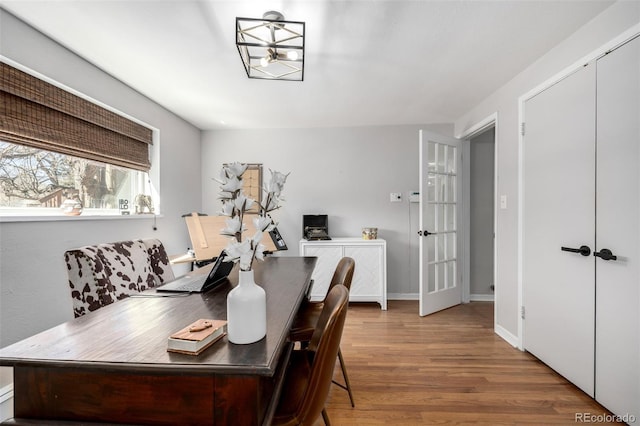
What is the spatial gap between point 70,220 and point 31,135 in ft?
2.06

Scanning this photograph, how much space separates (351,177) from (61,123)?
3060 mm

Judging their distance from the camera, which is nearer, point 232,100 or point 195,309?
point 195,309

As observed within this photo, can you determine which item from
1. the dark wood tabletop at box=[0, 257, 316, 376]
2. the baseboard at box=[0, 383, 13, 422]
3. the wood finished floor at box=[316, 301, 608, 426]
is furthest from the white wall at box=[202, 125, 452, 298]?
the baseboard at box=[0, 383, 13, 422]

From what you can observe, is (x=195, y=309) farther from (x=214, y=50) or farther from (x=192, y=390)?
(x=214, y=50)

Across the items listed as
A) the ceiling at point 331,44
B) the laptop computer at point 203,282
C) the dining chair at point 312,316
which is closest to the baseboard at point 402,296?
the dining chair at point 312,316

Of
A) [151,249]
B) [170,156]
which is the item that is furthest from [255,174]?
[151,249]

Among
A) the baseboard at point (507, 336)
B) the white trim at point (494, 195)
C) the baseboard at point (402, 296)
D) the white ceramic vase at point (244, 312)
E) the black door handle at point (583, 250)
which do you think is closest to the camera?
the white ceramic vase at point (244, 312)

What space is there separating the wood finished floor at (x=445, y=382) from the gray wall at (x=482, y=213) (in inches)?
38.5

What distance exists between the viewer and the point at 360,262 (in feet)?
11.6

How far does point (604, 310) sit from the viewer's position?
1.68 m

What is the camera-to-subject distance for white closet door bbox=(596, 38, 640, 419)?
4.96ft

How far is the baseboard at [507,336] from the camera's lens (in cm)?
247
